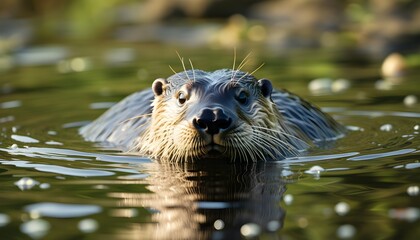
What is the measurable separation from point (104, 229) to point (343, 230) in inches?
47.1

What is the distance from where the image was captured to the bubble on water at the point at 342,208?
16.6ft

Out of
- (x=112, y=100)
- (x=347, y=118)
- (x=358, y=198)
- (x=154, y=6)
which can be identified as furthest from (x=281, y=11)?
(x=358, y=198)

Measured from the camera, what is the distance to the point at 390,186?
5.77 meters

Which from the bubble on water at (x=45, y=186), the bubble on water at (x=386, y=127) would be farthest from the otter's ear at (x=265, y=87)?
the bubble on water at (x=45, y=186)

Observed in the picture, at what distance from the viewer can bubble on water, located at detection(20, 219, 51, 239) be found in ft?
15.6

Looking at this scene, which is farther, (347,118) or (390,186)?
(347,118)

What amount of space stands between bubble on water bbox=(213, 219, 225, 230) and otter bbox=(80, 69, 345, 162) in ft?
4.30

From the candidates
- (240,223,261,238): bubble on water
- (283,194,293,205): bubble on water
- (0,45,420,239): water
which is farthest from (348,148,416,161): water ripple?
(240,223,261,238): bubble on water

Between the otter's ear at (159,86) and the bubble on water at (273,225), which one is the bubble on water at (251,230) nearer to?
the bubble on water at (273,225)

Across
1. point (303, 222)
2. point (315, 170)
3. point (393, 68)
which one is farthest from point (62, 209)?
point (393, 68)

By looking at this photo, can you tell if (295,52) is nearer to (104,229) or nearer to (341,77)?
(341,77)

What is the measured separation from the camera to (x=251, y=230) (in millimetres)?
4621

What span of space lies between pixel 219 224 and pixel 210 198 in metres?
0.75

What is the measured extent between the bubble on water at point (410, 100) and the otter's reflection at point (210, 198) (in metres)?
3.22
